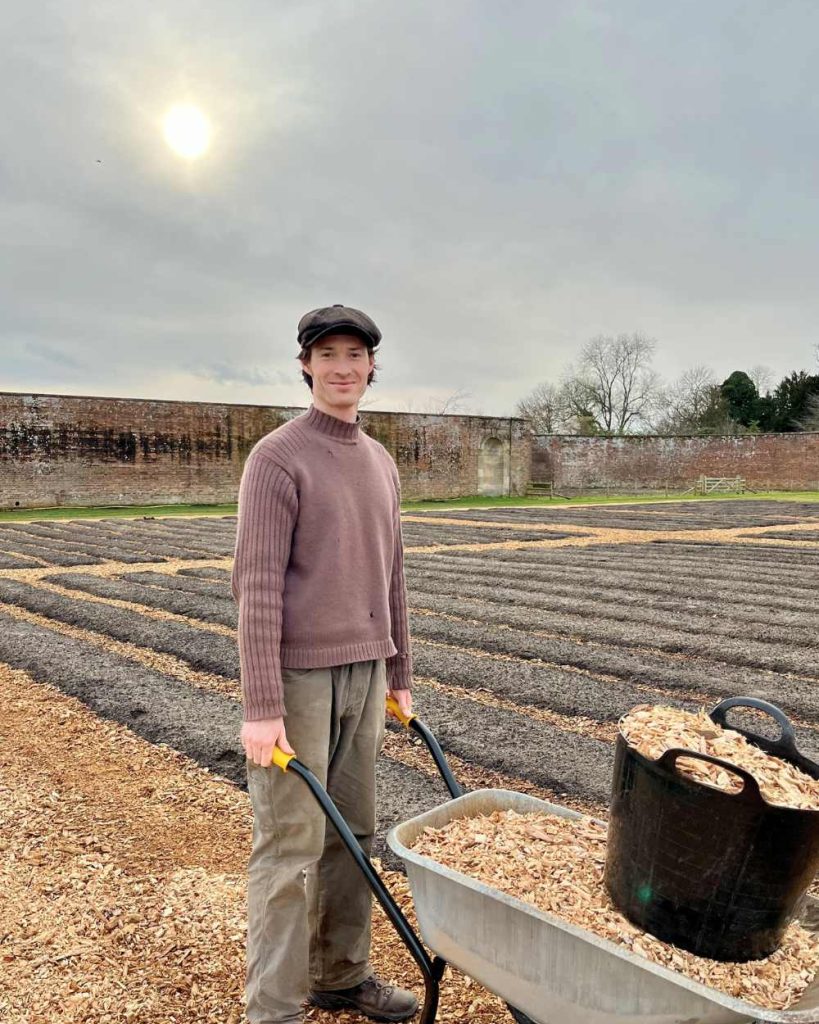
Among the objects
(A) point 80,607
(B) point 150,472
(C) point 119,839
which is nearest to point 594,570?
(A) point 80,607

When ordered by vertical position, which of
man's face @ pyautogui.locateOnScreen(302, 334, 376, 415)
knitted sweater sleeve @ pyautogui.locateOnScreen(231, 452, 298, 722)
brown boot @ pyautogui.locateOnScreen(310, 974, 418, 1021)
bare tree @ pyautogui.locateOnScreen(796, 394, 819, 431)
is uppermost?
bare tree @ pyautogui.locateOnScreen(796, 394, 819, 431)

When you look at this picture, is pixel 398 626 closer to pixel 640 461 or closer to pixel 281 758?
pixel 281 758

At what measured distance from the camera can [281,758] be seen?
2025 millimetres

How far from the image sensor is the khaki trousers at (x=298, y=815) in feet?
6.98

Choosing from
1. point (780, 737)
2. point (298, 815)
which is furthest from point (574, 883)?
point (298, 815)

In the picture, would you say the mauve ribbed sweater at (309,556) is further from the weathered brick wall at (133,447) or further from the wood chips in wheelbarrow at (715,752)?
the weathered brick wall at (133,447)

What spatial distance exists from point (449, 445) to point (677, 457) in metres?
11.6

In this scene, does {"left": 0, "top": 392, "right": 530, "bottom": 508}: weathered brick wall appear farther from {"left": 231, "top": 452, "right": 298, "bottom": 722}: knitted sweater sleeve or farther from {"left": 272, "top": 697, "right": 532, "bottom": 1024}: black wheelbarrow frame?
{"left": 272, "top": 697, "right": 532, "bottom": 1024}: black wheelbarrow frame

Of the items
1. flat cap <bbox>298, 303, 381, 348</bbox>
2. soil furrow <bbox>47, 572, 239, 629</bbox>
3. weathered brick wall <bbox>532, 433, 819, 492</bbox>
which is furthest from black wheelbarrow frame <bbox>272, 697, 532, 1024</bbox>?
weathered brick wall <bbox>532, 433, 819, 492</bbox>

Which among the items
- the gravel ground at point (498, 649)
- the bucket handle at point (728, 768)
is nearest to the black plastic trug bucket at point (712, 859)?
the bucket handle at point (728, 768)

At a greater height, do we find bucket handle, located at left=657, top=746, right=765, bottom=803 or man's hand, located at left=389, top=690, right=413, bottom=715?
bucket handle, located at left=657, top=746, right=765, bottom=803

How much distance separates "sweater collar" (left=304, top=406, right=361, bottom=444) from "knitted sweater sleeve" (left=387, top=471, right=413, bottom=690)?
0.27m

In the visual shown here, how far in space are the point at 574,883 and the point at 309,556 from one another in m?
1.05

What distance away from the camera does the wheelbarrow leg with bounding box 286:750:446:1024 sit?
1.89 m
